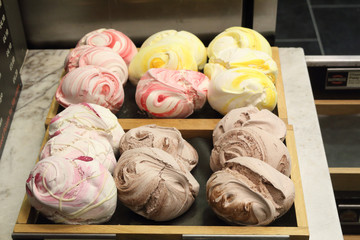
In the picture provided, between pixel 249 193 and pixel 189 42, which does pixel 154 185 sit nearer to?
pixel 249 193

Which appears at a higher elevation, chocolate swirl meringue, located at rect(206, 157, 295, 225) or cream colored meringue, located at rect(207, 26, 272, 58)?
cream colored meringue, located at rect(207, 26, 272, 58)

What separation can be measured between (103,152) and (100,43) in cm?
59

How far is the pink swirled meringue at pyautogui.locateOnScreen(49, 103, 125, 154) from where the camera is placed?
174 centimetres

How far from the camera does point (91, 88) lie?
1875 mm

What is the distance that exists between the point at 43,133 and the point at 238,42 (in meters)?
0.78

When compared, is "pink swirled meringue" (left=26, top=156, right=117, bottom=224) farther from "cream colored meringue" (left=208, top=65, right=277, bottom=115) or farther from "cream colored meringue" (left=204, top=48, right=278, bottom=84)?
"cream colored meringue" (left=204, top=48, right=278, bottom=84)

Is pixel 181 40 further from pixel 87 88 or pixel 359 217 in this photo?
pixel 359 217

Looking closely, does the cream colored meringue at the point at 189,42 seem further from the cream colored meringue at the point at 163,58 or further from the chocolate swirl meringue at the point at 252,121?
the chocolate swirl meringue at the point at 252,121

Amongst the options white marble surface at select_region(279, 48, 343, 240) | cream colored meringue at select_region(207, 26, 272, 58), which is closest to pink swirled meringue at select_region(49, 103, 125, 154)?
cream colored meringue at select_region(207, 26, 272, 58)

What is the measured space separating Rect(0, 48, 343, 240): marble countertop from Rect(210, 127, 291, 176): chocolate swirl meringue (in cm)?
19

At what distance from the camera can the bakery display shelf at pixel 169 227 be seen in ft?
4.95

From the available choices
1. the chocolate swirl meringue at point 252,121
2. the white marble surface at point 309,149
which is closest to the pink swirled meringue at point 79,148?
the chocolate swirl meringue at point 252,121

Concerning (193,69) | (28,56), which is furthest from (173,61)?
(28,56)

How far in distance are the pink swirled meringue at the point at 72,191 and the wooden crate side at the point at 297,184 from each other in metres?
0.50
